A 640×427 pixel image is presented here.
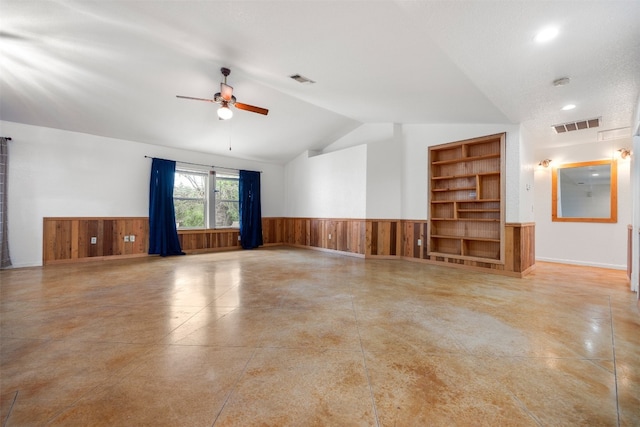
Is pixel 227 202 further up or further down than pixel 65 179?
further down

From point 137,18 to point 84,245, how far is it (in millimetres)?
4620

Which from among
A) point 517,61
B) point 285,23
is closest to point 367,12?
point 285,23

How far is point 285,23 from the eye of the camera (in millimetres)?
2584

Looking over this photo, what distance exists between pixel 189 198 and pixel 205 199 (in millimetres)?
410

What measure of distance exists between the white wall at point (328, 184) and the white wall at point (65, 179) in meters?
3.26

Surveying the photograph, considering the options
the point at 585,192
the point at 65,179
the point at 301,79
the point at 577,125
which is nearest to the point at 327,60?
the point at 301,79

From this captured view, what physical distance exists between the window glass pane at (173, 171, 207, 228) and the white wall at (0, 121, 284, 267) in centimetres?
58

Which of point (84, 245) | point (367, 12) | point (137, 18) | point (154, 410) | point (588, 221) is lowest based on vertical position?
point (154, 410)

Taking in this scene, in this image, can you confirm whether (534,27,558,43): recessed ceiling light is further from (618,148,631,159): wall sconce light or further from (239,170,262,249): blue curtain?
(239,170,262,249): blue curtain

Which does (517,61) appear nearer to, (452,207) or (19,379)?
(452,207)

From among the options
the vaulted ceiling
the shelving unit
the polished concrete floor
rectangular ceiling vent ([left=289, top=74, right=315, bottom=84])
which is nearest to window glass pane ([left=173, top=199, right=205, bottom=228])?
the vaulted ceiling

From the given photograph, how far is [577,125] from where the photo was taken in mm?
4379

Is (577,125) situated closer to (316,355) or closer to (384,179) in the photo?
(384,179)

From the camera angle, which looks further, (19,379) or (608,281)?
(608,281)
